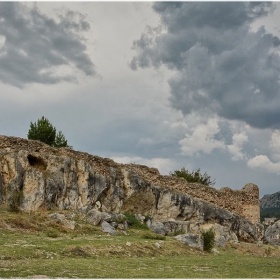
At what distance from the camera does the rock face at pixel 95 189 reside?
26.7 meters

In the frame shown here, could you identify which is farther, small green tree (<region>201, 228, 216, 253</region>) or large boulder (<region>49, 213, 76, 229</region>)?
small green tree (<region>201, 228, 216, 253</region>)

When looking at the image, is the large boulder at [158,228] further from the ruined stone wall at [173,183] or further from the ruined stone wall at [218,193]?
the ruined stone wall at [218,193]

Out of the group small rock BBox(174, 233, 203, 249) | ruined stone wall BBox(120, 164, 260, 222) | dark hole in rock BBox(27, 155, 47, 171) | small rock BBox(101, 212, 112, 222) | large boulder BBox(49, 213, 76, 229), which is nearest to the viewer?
large boulder BBox(49, 213, 76, 229)

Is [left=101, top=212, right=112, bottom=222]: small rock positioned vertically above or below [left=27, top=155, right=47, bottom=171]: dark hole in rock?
below

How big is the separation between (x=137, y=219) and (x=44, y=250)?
43.1 feet

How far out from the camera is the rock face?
1049 inches

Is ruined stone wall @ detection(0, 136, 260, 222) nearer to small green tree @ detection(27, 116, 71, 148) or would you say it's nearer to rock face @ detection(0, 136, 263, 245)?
rock face @ detection(0, 136, 263, 245)

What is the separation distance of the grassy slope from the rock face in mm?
2648

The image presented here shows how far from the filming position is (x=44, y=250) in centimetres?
1583

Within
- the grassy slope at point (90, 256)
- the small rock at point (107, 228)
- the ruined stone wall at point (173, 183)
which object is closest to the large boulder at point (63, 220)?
the grassy slope at point (90, 256)

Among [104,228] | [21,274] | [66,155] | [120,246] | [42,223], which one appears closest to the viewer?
[21,274]

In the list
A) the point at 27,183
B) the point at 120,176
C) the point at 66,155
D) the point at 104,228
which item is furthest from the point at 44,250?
the point at 120,176

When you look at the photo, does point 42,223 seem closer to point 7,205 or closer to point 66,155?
point 7,205

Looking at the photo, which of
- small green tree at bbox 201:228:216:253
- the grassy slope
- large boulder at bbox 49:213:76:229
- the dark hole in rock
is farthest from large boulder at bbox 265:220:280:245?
large boulder at bbox 49:213:76:229
